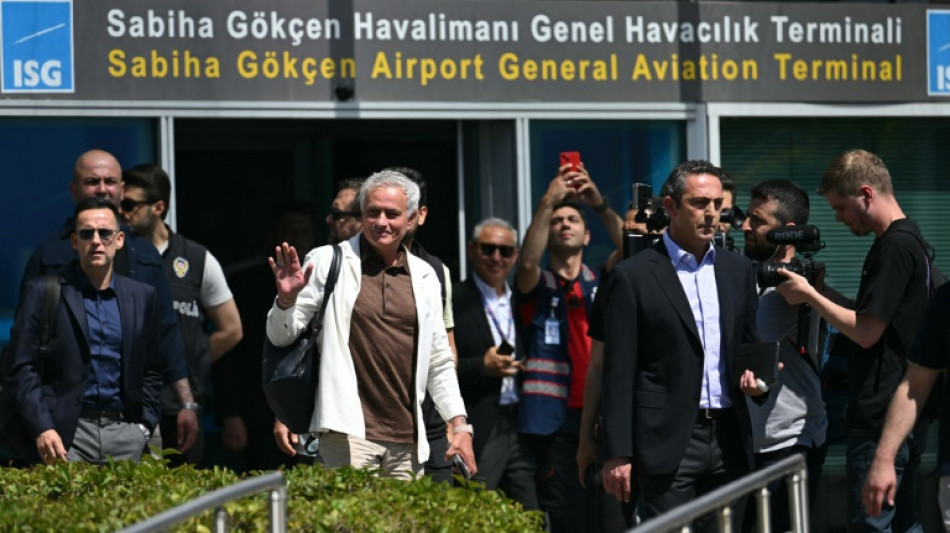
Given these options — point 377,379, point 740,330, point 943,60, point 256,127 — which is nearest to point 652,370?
point 740,330

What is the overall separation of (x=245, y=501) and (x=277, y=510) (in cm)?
50

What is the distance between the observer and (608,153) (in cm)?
1028

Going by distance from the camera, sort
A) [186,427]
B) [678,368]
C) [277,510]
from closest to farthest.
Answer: [277,510]
[678,368]
[186,427]

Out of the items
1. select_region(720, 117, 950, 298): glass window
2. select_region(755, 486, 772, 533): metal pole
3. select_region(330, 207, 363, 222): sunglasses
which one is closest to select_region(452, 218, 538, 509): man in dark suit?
select_region(330, 207, 363, 222): sunglasses

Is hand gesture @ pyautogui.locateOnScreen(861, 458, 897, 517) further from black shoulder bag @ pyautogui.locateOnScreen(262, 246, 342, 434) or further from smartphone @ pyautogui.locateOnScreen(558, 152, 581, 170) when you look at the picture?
smartphone @ pyautogui.locateOnScreen(558, 152, 581, 170)

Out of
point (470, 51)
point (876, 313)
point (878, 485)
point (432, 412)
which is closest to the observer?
point (878, 485)

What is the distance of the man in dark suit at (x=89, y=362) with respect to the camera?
7418 mm

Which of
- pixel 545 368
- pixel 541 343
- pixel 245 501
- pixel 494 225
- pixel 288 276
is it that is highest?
pixel 494 225

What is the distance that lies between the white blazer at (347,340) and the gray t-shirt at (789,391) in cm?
138

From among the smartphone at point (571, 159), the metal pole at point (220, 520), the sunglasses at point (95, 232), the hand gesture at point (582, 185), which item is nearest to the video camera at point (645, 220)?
the hand gesture at point (582, 185)

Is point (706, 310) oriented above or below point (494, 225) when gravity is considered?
below

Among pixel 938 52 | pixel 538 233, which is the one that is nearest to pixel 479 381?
pixel 538 233

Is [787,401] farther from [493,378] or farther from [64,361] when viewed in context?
[64,361]

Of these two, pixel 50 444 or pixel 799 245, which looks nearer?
pixel 50 444
